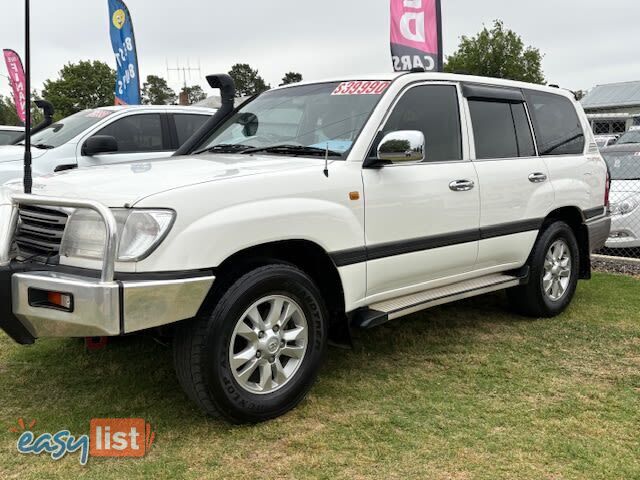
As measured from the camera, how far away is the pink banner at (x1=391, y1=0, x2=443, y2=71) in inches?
349

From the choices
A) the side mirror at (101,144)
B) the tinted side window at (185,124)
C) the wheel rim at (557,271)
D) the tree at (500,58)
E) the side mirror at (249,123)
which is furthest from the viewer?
the tree at (500,58)

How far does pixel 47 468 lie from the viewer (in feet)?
8.84

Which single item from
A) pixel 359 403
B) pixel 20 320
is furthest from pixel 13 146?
pixel 359 403

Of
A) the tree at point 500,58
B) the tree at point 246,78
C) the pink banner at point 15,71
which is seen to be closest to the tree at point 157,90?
the tree at point 246,78

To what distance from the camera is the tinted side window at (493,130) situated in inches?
168

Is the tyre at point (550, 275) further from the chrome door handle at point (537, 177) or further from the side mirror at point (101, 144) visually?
the side mirror at point (101, 144)

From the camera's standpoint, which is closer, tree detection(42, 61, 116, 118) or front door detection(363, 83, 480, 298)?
front door detection(363, 83, 480, 298)

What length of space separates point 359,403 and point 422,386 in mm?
453

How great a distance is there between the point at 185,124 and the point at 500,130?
4288 millimetres

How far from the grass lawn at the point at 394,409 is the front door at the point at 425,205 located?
0.62 meters

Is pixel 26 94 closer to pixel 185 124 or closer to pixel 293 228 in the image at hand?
pixel 293 228

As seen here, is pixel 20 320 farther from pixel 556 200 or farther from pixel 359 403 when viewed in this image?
pixel 556 200

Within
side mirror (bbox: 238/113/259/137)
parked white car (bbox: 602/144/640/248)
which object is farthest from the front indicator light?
parked white car (bbox: 602/144/640/248)

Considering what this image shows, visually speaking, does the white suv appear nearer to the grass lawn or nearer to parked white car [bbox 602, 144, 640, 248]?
the grass lawn
